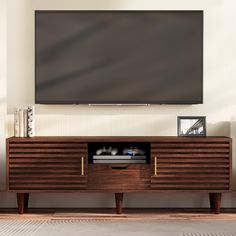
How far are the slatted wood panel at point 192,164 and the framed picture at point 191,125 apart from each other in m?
0.31

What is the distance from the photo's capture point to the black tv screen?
5.31 metres

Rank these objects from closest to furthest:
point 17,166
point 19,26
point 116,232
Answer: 1. point 116,232
2. point 17,166
3. point 19,26

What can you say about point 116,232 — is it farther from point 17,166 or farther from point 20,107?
point 20,107

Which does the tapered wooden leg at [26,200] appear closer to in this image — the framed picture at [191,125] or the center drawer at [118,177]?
the center drawer at [118,177]

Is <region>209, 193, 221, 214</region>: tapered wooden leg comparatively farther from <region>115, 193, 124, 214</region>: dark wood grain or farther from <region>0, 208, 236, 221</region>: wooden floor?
<region>115, 193, 124, 214</region>: dark wood grain

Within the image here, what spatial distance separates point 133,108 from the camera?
5.41 m

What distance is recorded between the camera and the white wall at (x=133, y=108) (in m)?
5.38

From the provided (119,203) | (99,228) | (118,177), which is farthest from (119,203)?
(99,228)

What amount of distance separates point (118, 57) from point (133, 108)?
18.8 inches

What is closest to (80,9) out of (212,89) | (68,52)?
(68,52)

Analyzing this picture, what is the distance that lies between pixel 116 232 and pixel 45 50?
72.1 inches

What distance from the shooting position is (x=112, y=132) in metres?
5.40

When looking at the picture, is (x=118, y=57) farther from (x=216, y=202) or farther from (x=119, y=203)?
(x=216, y=202)

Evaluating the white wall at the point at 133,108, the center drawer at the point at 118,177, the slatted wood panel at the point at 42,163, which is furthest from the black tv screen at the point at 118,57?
the center drawer at the point at 118,177
